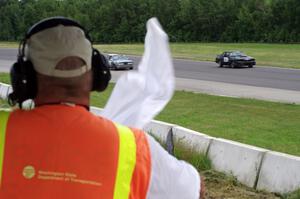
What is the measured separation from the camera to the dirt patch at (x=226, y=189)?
246 inches

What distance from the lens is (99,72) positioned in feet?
7.30

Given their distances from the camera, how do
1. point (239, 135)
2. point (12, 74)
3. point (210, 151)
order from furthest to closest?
point (239, 135)
point (210, 151)
point (12, 74)

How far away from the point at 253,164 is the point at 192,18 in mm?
94596

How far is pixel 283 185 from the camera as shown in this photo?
6293 millimetres

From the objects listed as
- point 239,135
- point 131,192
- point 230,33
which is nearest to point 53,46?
point 131,192

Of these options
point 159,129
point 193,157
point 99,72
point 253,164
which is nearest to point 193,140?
point 193,157

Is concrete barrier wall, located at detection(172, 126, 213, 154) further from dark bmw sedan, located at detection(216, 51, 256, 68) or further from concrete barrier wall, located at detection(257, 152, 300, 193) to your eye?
dark bmw sedan, located at detection(216, 51, 256, 68)

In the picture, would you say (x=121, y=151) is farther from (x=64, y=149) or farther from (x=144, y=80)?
(x=144, y=80)

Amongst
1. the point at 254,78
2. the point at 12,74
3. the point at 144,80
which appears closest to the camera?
the point at 12,74

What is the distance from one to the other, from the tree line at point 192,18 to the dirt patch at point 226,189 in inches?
3035

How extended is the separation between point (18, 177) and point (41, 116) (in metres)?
0.22

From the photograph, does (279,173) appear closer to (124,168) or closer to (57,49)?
(124,168)

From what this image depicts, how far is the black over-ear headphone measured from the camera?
80.4 inches

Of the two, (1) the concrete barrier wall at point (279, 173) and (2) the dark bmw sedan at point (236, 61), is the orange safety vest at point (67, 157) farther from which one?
(2) the dark bmw sedan at point (236, 61)
